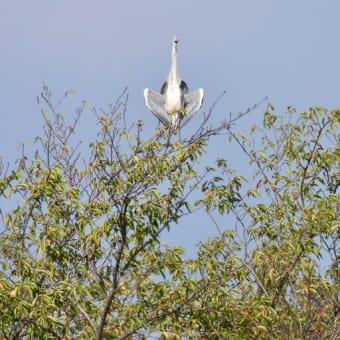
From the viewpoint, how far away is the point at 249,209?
984 centimetres

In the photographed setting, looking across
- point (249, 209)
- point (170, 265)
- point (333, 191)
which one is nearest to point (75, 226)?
point (170, 265)

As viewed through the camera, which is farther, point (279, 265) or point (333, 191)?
point (333, 191)

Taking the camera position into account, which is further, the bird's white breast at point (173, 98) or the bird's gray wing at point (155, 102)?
the bird's white breast at point (173, 98)

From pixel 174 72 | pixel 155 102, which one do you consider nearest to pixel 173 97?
pixel 155 102

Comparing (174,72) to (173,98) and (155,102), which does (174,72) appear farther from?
(155,102)

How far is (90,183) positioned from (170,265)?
174 cm

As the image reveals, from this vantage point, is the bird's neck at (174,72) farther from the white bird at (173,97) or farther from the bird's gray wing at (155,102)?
the bird's gray wing at (155,102)

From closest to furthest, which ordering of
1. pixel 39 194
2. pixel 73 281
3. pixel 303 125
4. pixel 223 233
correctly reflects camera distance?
pixel 73 281 < pixel 39 194 < pixel 223 233 < pixel 303 125

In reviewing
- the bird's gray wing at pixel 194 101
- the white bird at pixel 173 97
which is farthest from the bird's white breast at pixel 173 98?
the bird's gray wing at pixel 194 101

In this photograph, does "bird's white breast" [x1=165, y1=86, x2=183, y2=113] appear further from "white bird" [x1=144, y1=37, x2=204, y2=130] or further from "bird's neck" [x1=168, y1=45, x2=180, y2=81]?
"bird's neck" [x1=168, y1=45, x2=180, y2=81]

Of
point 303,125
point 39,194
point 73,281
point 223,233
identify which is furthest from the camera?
point 303,125

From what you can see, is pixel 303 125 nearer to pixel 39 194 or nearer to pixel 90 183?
pixel 90 183

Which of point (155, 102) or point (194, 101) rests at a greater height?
point (155, 102)

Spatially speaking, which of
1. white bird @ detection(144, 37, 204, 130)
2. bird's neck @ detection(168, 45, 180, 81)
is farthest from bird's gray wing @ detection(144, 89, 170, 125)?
bird's neck @ detection(168, 45, 180, 81)
